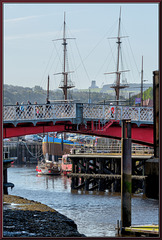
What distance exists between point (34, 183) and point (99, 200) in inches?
860

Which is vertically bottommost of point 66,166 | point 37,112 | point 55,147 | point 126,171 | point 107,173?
point 66,166

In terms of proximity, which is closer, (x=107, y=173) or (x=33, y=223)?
(x=33, y=223)

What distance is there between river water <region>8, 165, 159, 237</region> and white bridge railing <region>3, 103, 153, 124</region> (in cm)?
653

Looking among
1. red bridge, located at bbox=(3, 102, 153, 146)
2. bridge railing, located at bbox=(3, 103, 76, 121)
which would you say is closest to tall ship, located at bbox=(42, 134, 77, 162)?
red bridge, located at bbox=(3, 102, 153, 146)

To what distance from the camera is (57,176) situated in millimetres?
78562

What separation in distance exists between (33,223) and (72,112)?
597 inches

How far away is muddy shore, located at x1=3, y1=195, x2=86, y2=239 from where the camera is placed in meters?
21.6

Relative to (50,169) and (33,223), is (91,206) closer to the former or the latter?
(33,223)

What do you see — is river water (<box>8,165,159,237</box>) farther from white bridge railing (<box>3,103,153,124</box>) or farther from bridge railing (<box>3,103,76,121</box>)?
bridge railing (<box>3,103,76,121</box>)

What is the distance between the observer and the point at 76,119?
3834 cm

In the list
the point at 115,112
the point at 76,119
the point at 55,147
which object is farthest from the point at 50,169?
the point at 76,119

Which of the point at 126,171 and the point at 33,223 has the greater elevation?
the point at 126,171

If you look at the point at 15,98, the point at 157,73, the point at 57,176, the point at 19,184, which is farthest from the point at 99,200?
the point at 15,98

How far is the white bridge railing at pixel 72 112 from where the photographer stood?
3491 cm
